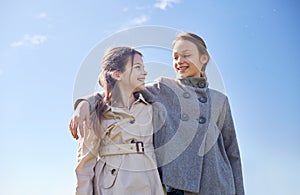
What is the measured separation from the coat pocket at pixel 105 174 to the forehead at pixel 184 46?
3.26ft

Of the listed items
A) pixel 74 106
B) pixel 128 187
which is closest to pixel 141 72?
pixel 74 106

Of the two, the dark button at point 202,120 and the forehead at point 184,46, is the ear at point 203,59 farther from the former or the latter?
the dark button at point 202,120

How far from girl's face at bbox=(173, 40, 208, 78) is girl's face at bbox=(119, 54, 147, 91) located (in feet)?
1.06

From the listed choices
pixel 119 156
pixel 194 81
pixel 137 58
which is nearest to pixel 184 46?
pixel 194 81

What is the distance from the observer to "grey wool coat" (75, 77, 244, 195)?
2.73 meters

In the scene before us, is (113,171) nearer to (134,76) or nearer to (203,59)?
(134,76)

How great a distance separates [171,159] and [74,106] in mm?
741

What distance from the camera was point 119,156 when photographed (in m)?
2.66

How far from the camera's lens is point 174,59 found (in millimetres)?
3102

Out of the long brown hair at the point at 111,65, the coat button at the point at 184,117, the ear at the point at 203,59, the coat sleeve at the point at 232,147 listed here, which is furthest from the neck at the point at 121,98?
the coat sleeve at the point at 232,147

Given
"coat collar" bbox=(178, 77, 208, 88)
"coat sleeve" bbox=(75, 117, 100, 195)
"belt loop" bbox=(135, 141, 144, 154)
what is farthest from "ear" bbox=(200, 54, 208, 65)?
"coat sleeve" bbox=(75, 117, 100, 195)

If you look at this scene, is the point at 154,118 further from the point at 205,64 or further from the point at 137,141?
the point at 205,64

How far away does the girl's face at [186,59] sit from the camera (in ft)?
10.0

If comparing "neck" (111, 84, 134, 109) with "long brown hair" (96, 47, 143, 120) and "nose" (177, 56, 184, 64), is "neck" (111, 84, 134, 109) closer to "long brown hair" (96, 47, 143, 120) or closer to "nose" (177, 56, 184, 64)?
"long brown hair" (96, 47, 143, 120)
